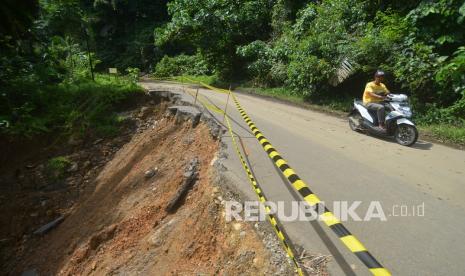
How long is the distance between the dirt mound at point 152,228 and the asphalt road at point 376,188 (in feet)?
1.96

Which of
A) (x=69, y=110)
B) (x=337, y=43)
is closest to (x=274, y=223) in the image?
(x=69, y=110)

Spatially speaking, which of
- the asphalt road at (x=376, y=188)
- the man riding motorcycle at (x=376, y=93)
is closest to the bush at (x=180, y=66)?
the asphalt road at (x=376, y=188)

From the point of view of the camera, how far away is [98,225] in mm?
6598

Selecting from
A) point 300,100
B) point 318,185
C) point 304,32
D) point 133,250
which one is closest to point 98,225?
point 133,250

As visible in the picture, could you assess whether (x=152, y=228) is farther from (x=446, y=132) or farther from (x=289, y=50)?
(x=289, y=50)

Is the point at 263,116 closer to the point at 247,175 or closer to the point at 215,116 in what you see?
the point at 215,116

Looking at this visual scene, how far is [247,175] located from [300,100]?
352 inches

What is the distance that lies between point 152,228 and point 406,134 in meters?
5.62

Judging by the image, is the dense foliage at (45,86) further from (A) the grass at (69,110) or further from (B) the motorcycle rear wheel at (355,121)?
(B) the motorcycle rear wheel at (355,121)

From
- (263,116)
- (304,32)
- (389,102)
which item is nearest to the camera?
(389,102)

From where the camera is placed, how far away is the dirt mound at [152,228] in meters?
4.08

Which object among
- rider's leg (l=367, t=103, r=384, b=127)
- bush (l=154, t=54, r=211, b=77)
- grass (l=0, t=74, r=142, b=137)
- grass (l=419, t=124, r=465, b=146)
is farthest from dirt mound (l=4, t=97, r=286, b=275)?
bush (l=154, t=54, r=211, b=77)

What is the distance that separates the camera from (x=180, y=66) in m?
26.7

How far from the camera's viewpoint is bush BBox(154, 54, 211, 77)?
2559 centimetres
